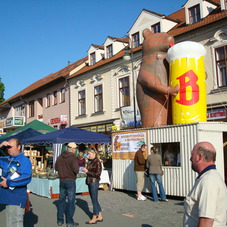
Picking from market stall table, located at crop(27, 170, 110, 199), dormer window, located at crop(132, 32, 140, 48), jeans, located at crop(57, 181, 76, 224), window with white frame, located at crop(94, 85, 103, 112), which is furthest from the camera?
window with white frame, located at crop(94, 85, 103, 112)

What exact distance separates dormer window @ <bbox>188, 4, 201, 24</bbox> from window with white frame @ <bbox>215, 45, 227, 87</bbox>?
2724mm

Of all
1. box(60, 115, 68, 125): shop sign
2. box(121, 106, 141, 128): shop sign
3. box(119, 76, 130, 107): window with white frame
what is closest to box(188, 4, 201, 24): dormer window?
box(119, 76, 130, 107): window with white frame

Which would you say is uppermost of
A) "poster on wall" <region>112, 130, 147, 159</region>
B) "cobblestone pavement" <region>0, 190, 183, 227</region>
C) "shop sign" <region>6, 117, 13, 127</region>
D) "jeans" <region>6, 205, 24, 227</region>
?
"shop sign" <region>6, 117, 13, 127</region>

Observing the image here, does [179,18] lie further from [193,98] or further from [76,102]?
[193,98]

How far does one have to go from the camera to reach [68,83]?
26.2 m

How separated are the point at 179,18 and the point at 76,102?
397 inches

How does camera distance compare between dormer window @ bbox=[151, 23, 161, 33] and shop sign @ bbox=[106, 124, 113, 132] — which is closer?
dormer window @ bbox=[151, 23, 161, 33]

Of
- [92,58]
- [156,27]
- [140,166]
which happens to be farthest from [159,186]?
Answer: [92,58]

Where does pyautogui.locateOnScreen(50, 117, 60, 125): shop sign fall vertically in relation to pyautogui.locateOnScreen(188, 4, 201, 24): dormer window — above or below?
below

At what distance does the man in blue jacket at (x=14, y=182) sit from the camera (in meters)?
4.16

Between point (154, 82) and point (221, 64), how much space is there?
248 inches

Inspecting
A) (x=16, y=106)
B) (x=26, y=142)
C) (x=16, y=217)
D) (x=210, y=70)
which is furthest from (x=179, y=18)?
(x=16, y=106)

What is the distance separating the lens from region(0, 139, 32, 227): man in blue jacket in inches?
164

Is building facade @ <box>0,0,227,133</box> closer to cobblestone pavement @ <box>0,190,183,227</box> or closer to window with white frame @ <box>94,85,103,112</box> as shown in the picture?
window with white frame @ <box>94,85,103,112</box>
